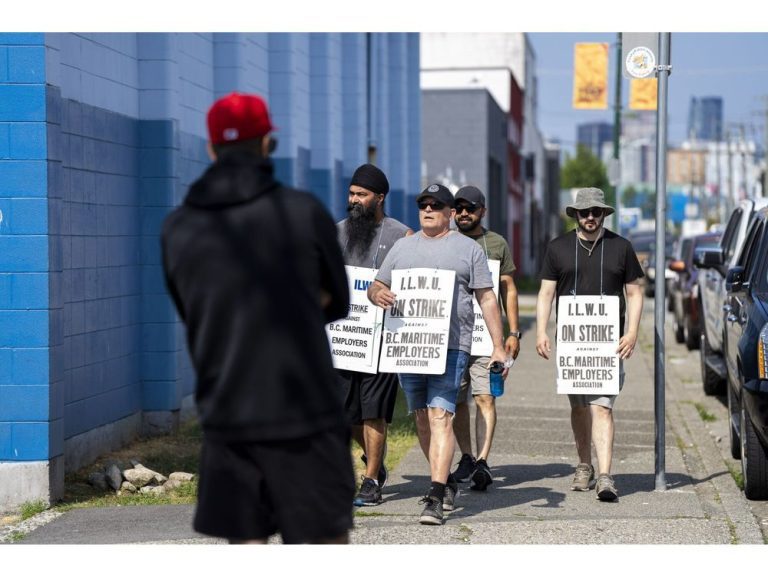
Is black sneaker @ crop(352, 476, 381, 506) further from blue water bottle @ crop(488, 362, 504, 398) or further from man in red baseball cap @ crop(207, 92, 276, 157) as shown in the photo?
man in red baseball cap @ crop(207, 92, 276, 157)

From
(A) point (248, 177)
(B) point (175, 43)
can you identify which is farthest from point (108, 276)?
(A) point (248, 177)

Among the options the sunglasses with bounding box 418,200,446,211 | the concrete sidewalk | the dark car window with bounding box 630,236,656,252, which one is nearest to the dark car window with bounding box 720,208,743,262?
the concrete sidewalk

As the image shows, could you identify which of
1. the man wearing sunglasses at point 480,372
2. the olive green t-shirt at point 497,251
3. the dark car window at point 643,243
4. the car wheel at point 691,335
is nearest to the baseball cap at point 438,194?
the man wearing sunglasses at point 480,372

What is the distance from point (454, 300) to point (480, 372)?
1.43 m

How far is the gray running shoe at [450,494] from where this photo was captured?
798 centimetres

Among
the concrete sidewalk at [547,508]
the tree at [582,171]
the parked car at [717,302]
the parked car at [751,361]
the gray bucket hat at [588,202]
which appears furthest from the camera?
the tree at [582,171]

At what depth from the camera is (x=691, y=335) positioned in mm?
20734

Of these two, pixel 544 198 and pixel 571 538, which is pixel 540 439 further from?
pixel 544 198

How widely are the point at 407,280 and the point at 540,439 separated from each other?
417 cm

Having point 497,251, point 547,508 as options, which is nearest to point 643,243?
point 497,251

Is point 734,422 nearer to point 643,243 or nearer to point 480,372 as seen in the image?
point 480,372

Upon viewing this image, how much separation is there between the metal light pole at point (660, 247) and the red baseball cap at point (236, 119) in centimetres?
504

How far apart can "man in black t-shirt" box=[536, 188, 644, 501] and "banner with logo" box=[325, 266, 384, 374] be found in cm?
110

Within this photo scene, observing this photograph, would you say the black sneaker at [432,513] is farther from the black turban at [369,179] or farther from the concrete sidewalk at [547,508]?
the black turban at [369,179]
